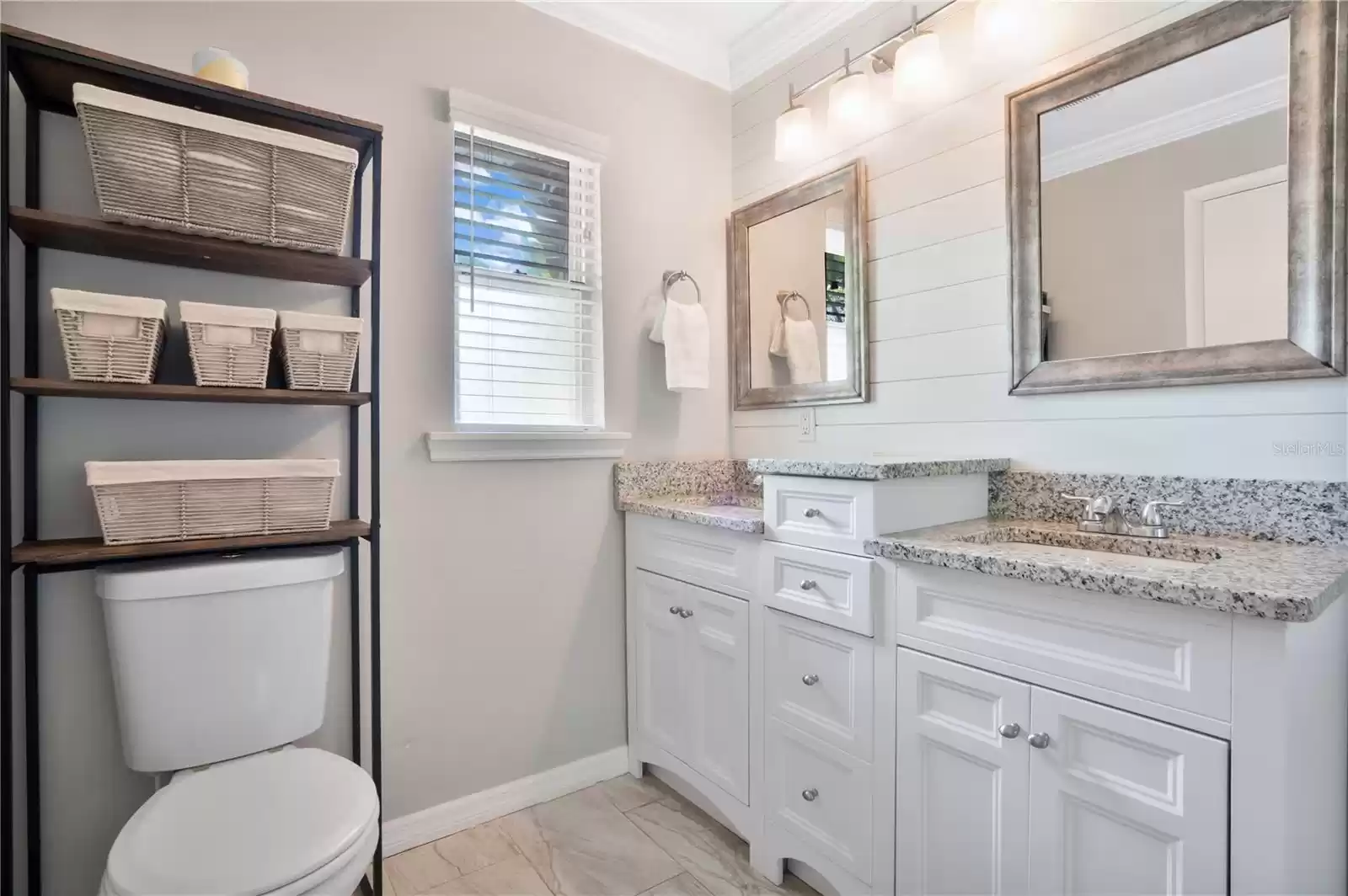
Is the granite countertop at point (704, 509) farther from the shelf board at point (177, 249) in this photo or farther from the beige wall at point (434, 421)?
the shelf board at point (177, 249)

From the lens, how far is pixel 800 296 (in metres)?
2.28

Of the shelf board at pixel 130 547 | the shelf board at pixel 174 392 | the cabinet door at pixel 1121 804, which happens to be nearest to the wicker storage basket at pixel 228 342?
the shelf board at pixel 174 392

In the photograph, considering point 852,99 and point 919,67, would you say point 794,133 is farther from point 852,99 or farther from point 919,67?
point 919,67

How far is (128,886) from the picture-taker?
0.99 meters

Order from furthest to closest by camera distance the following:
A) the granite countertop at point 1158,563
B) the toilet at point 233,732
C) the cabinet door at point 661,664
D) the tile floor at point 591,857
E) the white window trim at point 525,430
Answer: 1. the cabinet door at point 661,664
2. the white window trim at point 525,430
3. the tile floor at point 591,857
4. the toilet at point 233,732
5. the granite countertop at point 1158,563

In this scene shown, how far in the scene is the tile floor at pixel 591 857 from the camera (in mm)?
1656

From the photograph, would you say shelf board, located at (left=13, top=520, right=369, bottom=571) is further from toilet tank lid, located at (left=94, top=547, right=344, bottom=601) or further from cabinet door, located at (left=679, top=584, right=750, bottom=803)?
cabinet door, located at (left=679, top=584, right=750, bottom=803)

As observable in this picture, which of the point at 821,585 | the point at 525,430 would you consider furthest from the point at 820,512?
the point at 525,430

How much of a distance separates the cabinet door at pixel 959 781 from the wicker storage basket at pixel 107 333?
1.60 m

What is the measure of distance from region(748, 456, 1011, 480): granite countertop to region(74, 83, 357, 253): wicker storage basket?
111 centimetres

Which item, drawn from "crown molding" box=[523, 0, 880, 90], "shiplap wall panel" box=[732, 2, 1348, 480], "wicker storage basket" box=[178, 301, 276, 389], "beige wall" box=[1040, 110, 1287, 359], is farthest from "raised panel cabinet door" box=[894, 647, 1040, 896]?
"crown molding" box=[523, 0, 880, 90]

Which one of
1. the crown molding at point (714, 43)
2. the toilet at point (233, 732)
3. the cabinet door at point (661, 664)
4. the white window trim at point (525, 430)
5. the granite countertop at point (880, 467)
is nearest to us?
the toilet at point (233, 732)

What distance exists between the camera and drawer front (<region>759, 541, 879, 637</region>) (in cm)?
143

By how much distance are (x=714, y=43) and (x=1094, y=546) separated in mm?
2009
